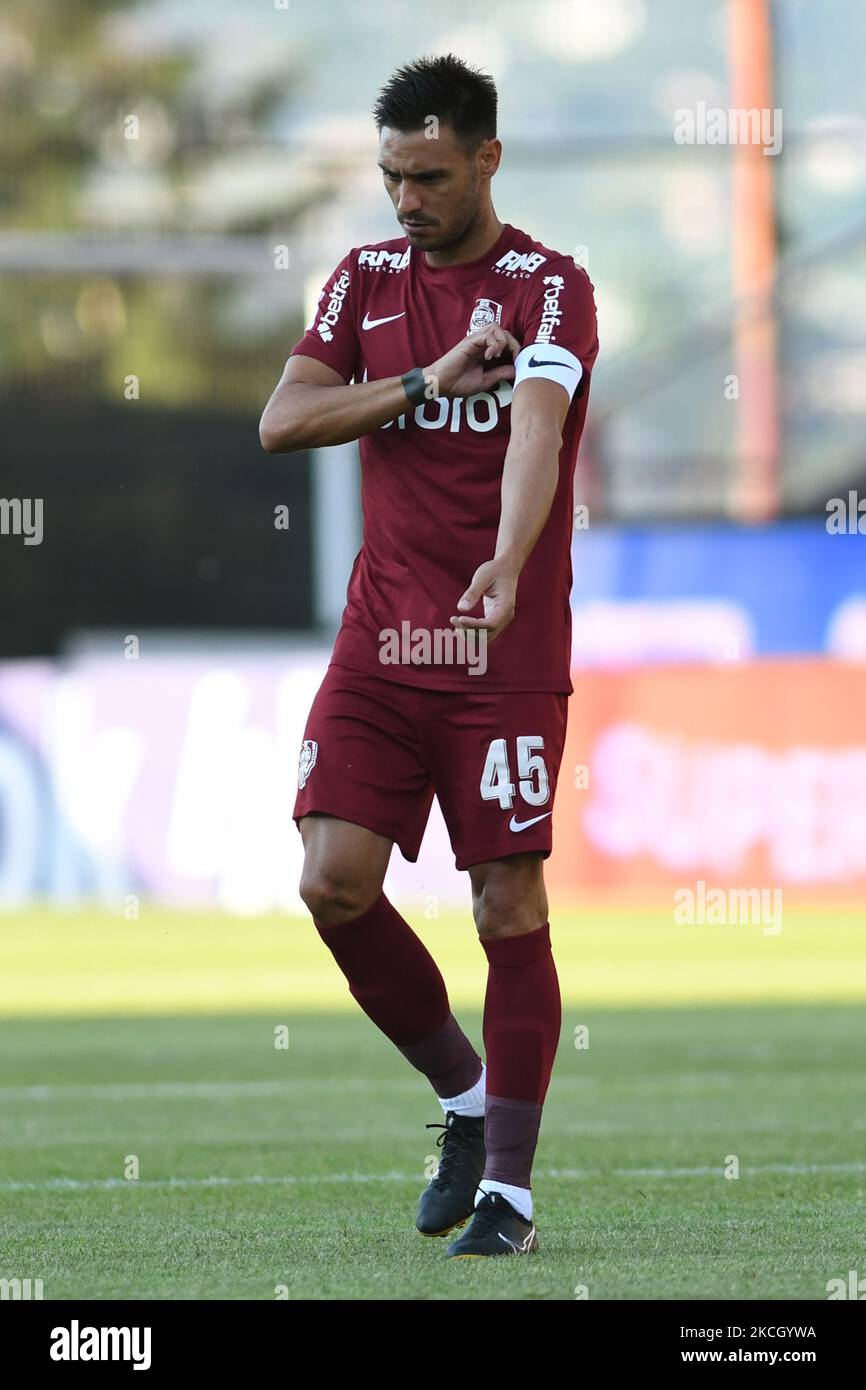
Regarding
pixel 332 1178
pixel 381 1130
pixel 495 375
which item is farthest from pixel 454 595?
pixel 381 1130

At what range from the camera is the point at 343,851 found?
5.25 metres

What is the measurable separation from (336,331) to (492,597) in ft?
2.73

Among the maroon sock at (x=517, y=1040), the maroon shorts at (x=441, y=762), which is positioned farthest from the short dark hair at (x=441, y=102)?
the maroon sock at (x=517, y=1040)

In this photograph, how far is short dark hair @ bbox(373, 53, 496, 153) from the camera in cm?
516

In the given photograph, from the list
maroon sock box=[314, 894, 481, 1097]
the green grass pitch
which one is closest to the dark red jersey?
maroon sock box=[314, 894, 481, 1097]

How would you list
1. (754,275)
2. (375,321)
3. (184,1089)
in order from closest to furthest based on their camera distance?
(375,321)
(184,1089)
(754,275)

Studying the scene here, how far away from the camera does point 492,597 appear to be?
195 inches

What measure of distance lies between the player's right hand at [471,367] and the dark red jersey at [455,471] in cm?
4

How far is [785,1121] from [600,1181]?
141 centimetres

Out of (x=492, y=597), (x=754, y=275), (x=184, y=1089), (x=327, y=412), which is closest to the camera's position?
(x=492, y=597)

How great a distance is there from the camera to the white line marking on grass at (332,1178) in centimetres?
621

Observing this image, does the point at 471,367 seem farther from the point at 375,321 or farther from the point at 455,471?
the point at 375,321

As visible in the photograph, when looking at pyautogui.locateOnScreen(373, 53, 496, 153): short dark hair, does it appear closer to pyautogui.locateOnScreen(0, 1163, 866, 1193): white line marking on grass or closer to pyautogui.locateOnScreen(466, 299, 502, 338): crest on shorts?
pyautogui.locateOnScreen(466, 299, 502, 338): crest on shorts
